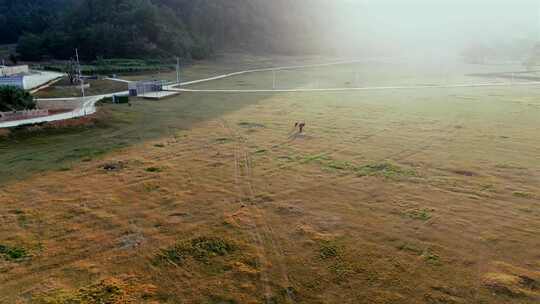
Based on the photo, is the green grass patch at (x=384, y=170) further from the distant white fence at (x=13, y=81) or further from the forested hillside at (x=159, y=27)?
the forested hillside at (x=159, y=27)

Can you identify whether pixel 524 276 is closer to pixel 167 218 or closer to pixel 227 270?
pixel 227 270

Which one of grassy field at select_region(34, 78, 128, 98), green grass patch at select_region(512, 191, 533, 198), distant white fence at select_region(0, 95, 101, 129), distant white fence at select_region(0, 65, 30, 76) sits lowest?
green grass patch at select_region(512, 191, 533, 198)

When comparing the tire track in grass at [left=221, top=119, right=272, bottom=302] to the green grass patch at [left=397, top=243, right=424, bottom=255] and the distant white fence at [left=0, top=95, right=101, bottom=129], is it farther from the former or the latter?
the distant white fence at [left=0, top=95, right=101, bottom=129]

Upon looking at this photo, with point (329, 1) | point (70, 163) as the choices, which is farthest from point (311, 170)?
point (329, 1)

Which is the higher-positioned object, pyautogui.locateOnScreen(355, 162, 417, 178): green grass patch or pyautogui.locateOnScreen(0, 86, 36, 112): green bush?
pyautogui.locateOnScreen(0, 86, 36, 112): green bush

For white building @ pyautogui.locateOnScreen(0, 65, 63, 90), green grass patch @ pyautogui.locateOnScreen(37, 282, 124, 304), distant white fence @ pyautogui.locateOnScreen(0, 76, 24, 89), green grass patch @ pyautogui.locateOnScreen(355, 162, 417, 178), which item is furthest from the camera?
white building @ pyautogui.locateOnScreen(0, 65, 63, 90)

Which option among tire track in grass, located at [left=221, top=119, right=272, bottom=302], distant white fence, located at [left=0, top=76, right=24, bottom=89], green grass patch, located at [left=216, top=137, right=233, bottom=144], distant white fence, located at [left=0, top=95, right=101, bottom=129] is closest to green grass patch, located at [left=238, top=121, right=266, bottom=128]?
green grass patch, located at [left=216, top=137, right=233, bottom=144]

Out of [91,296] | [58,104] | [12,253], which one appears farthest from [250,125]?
[91,296]
